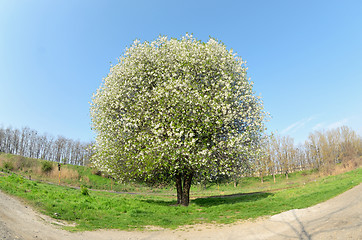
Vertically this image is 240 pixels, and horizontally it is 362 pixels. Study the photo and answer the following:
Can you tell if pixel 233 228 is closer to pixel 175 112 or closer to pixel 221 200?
pixel 175 112

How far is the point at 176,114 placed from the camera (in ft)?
57.9

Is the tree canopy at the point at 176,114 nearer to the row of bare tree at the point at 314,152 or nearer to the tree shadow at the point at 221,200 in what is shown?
the tree shadow at the point at 221,200

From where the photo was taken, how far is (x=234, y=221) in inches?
535

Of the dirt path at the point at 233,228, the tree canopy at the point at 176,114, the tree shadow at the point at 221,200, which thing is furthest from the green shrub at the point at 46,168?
the dirt path at the point at 233,228

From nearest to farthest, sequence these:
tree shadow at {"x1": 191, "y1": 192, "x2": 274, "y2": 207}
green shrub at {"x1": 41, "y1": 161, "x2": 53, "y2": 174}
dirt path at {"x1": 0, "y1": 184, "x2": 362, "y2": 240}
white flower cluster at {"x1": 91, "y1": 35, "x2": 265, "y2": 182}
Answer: dirt path at {"x1": 0, "y1": 184, "x2": 362, "y2": 240}
white flower cluster at {"x1": 91, "y1": 35, "x2": 265, "y2": 182}
tree shadow at {"x1": 191, "y1": 192, "x2": 274, "y2": 207}
green shrub at {"x1": 41, "y1": 161, "x2": 53, "y2": 174}

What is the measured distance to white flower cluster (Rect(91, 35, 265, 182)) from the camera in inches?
693

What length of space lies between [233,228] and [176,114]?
8851 millimetres

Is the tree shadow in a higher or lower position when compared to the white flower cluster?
lower

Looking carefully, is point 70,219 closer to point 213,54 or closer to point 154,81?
point 154,81

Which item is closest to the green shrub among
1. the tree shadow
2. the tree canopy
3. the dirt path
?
the tree canopy

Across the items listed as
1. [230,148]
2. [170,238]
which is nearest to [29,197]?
[170,238]

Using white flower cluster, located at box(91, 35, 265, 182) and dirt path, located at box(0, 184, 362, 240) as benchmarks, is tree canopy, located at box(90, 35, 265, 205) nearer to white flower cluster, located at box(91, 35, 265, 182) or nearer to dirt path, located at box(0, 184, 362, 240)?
white flower cluster, located at box(91, 35, 265, 182)

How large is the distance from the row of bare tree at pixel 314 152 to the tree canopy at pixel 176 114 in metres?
49.7

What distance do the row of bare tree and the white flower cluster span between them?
49.9 meters
